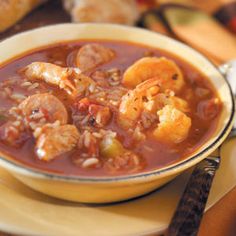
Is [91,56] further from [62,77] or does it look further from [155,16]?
[155,16]

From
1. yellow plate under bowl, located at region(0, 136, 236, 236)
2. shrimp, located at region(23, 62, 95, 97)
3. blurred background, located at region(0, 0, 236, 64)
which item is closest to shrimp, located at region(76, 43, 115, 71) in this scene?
shrimp, located at region(23, 62, 95, 97)

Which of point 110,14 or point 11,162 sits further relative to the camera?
point 110,14

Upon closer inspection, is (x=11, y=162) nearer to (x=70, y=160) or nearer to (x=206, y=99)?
(x=70, y=160)

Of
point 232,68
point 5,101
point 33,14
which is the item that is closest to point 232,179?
point 232,68

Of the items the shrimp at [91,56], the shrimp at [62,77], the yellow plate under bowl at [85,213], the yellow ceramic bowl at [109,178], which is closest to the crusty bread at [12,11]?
the yellow ceramic bowl at [109,178]

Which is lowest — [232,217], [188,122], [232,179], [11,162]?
[232,217]

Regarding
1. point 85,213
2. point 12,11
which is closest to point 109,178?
point 85,213
